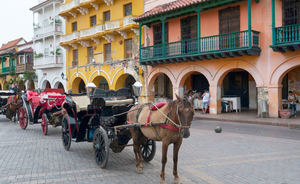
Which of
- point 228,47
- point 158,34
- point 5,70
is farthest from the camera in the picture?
point 5,70

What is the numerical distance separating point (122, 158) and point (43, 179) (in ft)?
6.81

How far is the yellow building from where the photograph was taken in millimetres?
22578

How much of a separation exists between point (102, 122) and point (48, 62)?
25.8 metres

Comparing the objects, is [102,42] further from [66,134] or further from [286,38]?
[66,134]

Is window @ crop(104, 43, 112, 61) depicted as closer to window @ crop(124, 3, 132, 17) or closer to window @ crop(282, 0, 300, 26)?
window @ crop(124, 3, 132, 17)

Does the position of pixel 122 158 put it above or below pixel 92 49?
below

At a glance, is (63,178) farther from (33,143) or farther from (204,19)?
(204,19)

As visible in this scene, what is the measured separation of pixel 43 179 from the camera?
5602mm

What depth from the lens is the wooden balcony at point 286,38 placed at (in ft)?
44.3

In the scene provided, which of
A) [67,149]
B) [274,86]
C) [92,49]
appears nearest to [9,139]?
[67,149]

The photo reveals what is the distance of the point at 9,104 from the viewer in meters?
14.6

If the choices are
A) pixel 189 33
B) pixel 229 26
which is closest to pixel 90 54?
pixel 189 33

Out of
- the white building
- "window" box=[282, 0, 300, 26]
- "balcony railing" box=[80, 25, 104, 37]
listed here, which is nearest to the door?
"window" box=[282, 0, 300, 26]

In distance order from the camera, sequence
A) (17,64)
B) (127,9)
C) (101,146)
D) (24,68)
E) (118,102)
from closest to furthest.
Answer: (101,146) < (118,102) < (127,9) < (24,68) < (17,64)
